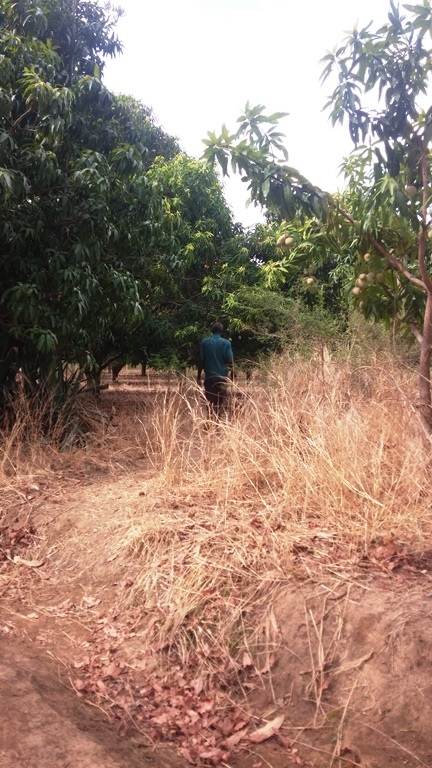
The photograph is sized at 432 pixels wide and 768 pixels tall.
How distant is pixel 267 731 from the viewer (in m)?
3.29

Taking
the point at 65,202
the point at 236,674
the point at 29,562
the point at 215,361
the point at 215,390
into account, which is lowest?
the point at 236,674

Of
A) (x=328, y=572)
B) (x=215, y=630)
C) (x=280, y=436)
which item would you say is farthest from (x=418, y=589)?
(x=280, y=436)

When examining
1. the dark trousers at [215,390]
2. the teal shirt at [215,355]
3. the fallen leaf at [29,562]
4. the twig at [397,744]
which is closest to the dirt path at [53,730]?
the twig at [397,744]

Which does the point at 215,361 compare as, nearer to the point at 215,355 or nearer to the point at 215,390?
the point at 215,355

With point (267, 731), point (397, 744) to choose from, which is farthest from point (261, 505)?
point (397, 744)

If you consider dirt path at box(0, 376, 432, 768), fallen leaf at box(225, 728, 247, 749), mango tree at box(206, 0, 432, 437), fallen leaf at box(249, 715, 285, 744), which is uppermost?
mango tree at box(206, 0, 432, 437)

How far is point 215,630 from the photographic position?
382 centimetres

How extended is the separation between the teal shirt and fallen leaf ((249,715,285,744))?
221 inches

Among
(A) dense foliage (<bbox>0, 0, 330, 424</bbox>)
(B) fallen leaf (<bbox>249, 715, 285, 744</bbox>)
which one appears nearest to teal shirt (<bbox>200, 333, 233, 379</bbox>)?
(A) dense foliage (<bbox>0, 0, 330, 424</bbox>)

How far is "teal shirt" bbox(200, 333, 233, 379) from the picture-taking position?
8.72 meters

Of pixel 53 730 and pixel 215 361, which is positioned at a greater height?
pixel 215 361

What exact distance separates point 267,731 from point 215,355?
5.83 meters

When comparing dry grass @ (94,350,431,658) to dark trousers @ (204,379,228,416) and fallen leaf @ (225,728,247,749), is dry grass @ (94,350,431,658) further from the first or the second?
dark trousers @ (204,379,228,416)

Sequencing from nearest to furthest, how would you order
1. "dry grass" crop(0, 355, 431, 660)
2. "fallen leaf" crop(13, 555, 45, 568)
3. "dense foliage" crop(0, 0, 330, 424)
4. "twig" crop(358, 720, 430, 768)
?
"twig" crop(358, 720, 430, 768)
"dry grass" crop(0, 355, 431, 660)
"fallen leaf" crop(13, 555, 45, 568)
"dense foliage" crop(0, 0, 330, 424)
